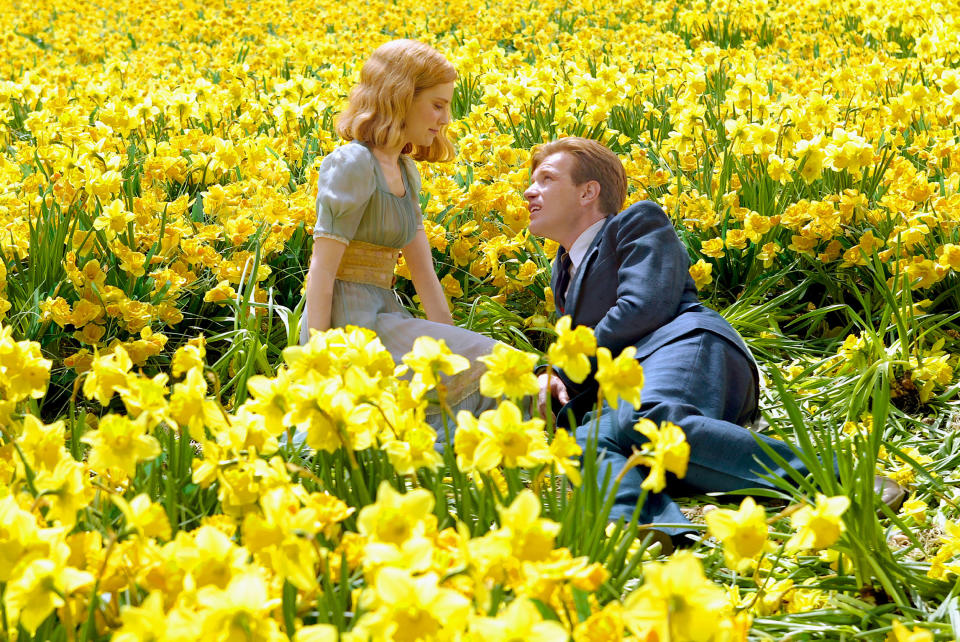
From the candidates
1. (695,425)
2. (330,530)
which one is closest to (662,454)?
(330,530)

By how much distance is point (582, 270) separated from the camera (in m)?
2.85

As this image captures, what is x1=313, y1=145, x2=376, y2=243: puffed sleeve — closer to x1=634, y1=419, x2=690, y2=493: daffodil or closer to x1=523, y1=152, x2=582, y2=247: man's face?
x1=523, y1=152, x2=582, y2=247: man's face

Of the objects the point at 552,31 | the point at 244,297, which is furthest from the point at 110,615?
the point at 552,31

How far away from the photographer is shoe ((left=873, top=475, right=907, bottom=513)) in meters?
2.12

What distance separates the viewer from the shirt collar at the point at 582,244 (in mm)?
2934

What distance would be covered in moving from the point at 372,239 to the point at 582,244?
0.62 meters

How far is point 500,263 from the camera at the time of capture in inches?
141

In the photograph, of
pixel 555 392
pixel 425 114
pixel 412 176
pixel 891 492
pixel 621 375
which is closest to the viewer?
pixel 621 375

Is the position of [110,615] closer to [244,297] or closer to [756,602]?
[756,602]

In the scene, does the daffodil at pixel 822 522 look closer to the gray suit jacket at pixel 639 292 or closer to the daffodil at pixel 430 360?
the daffodil at pixel 430 360

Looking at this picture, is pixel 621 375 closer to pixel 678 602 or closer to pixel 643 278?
pixel 678 602

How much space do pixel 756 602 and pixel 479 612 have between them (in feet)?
2.24

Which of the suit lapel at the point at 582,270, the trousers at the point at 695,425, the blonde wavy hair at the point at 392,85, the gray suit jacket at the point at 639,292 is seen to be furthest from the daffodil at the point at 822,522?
the blonde wavy hair at the point at 392,85

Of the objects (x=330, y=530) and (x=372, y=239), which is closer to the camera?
(x=330, y=530)
